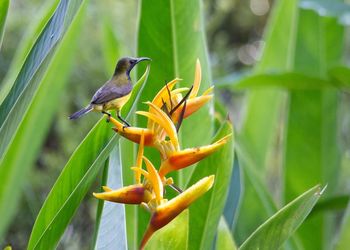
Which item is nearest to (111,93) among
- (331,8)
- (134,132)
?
(134,132)

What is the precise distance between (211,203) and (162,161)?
268 mm

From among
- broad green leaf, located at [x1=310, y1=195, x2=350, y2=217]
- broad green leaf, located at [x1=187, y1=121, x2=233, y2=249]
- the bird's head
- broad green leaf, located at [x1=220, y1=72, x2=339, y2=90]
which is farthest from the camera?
broad green leaf, located at [x1=220, y1=72, x2=339, y2=90]

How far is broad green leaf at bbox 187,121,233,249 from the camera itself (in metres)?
1.18

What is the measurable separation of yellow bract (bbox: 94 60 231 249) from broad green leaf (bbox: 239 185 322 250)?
0.12 metres

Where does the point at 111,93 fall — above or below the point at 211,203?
A: above

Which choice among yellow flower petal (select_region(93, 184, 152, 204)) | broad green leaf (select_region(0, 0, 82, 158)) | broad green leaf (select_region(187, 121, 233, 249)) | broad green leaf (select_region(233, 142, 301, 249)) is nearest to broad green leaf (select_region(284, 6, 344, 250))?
broad green leaf (select_region(233, 142, 301, 249))

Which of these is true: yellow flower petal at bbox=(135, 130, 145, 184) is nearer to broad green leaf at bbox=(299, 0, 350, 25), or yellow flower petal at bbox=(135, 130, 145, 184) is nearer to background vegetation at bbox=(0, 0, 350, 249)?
background vegetation at bbox=(0, 0, 350, 249)

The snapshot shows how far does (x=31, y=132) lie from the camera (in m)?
1.60

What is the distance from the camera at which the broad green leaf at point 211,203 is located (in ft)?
3.88

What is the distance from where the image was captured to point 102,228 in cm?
111

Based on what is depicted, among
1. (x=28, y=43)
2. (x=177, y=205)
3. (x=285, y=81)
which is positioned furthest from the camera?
(x=285, y=81)

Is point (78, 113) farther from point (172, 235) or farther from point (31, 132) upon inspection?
point (31, 132)

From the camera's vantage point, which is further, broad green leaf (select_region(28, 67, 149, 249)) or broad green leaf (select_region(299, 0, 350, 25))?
broad green leaf (select_region(299, 0, 350, 25))

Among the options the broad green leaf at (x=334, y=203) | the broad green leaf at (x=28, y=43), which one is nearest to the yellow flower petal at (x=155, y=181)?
the broad green leaf at (x=28, y=43)
